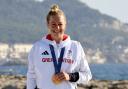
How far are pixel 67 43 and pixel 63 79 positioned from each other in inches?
13.0

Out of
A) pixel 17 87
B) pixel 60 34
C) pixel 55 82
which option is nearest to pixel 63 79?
pixel 55 82

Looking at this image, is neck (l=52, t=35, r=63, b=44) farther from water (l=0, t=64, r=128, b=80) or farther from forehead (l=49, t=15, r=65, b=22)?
water (l=0, t=64, r=128, b=80)

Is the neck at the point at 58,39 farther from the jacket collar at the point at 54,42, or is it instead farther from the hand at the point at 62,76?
the hand at the point at 62,76

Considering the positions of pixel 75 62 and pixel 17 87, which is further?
pixel 17 87

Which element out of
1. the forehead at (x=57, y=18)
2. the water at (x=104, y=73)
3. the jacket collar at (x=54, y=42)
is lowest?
the water at (x=104, y=73)

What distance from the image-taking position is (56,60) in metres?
4.89

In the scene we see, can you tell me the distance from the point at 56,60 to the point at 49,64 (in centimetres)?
9

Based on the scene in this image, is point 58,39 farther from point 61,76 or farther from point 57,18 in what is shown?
point 61,76

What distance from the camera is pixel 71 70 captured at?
4980 mm

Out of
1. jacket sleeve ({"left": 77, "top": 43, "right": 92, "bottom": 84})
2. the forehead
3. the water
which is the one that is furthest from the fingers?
the water

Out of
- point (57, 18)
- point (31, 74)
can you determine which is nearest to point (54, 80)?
point (31, 74)

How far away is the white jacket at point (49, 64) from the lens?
16.2 ft

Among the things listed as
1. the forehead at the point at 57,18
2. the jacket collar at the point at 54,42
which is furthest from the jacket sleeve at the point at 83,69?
the forehead at the point at 57,18

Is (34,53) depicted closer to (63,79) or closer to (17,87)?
(63,79)
